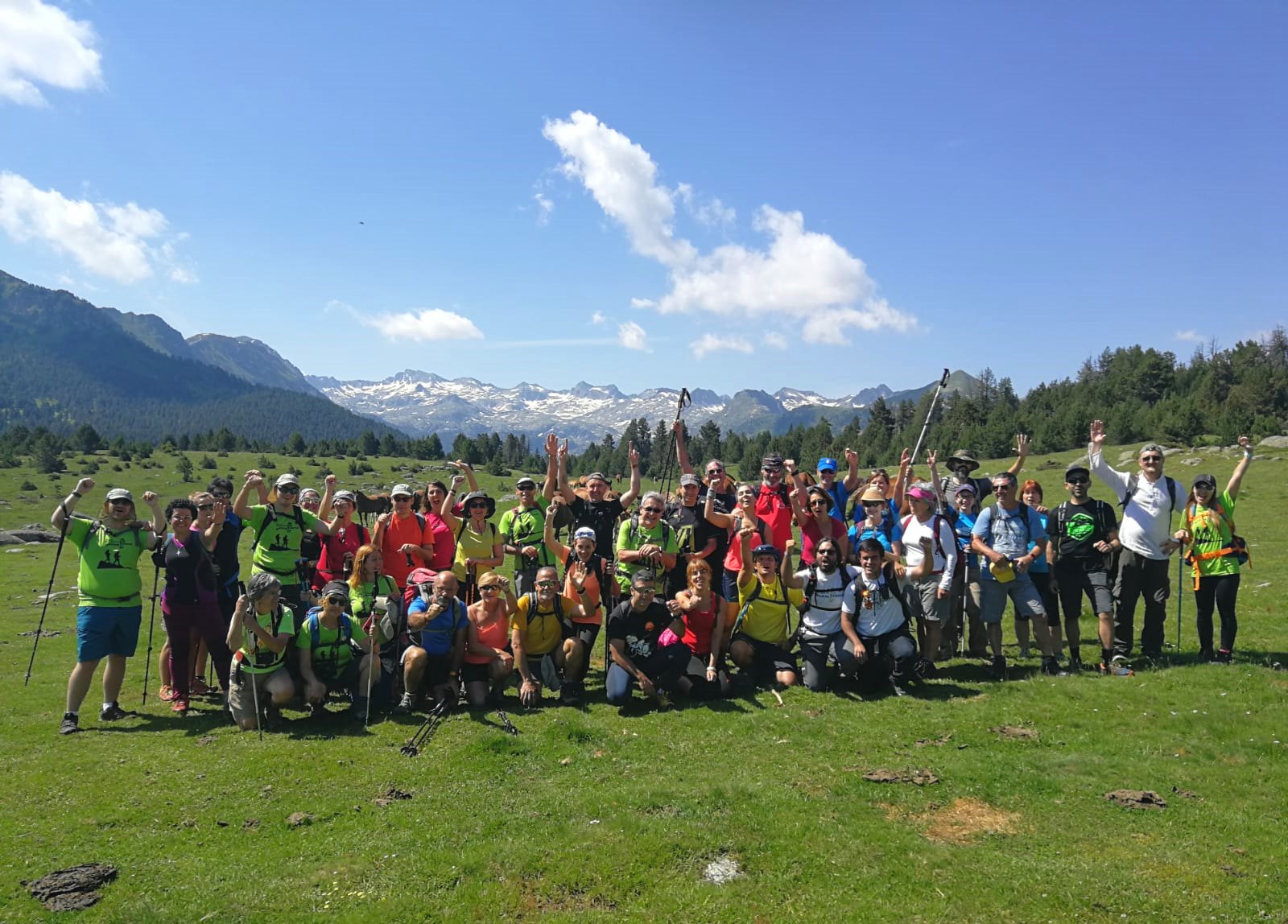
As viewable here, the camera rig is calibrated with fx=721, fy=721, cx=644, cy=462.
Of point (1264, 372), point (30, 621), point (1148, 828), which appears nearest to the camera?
point (1148, 828)

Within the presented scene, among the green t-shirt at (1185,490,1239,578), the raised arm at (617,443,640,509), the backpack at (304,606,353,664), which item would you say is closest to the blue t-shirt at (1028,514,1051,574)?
the green t-shirt at (1185,490,1239,578)

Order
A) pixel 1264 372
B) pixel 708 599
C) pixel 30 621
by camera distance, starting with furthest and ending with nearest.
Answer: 1. pixel 1264 372
2. pixel 30 621
3. pixel 708 599

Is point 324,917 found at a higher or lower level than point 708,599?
lower

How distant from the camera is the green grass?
5.93 metres

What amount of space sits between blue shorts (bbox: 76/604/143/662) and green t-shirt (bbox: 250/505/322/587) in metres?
1.79

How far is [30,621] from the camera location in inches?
940

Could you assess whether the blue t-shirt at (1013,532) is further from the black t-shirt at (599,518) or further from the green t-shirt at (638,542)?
the black t-shirt at (599,518)

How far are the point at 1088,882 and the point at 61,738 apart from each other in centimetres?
1250

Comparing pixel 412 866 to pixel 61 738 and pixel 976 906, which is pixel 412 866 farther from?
pixel 61 738

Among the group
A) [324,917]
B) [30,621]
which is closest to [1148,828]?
[324,917]

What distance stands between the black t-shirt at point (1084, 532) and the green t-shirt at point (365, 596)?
10.6 metres

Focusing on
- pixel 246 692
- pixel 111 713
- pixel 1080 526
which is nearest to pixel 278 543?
pixel 246 692

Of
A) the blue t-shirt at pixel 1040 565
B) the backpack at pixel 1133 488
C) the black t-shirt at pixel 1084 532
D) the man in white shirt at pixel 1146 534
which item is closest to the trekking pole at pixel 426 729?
the blue t-shirt at pixel 1040 565

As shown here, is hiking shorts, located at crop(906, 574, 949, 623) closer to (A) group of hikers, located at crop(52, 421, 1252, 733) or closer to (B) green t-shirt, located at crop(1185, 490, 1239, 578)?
(A) group of hikers, located at crop(52, 421, 1252, 733)
